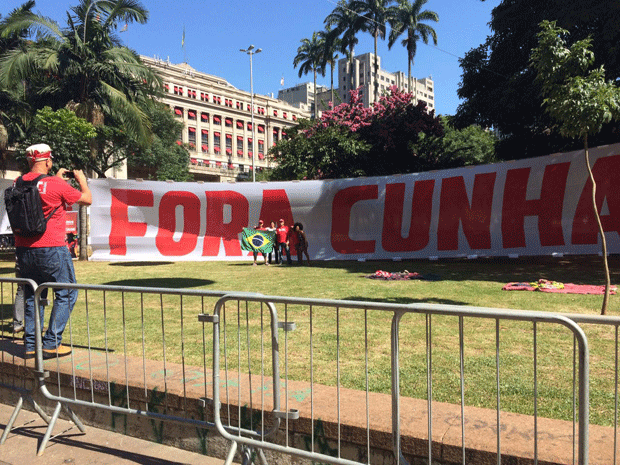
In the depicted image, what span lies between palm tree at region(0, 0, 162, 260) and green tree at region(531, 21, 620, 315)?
15898mm

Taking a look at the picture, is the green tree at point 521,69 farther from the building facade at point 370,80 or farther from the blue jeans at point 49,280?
the building facade at point 370,80

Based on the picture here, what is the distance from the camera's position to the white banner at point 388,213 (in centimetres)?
1365

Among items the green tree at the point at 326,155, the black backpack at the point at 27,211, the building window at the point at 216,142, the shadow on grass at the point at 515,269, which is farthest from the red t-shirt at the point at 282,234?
the building window at the point at 216,142

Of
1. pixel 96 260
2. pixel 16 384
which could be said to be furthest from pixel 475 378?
pixel 96 260

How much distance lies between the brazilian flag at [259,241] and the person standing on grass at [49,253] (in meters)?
11.9

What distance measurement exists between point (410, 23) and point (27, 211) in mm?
45651

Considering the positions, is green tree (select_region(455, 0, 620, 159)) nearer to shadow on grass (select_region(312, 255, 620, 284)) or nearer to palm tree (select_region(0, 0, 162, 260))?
shadow on grass (select_region(312, 255, 620, 284))

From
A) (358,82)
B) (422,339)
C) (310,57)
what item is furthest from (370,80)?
(422,339)

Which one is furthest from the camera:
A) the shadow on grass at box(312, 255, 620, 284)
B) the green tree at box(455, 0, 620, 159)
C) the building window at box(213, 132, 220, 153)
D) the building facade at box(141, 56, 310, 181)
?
the building window at box(213, 132, 220, 153)

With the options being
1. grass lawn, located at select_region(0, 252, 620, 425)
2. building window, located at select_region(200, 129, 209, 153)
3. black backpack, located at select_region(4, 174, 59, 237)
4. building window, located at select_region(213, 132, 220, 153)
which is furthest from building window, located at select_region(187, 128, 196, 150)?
black backpack, located at select_region(4, 174, 59, 237)

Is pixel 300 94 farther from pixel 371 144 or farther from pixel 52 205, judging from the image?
pixel 52 205

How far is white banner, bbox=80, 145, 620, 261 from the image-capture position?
13648mm

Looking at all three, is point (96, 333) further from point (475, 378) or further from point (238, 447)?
point (475, 378)

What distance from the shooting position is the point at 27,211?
4.59 m
